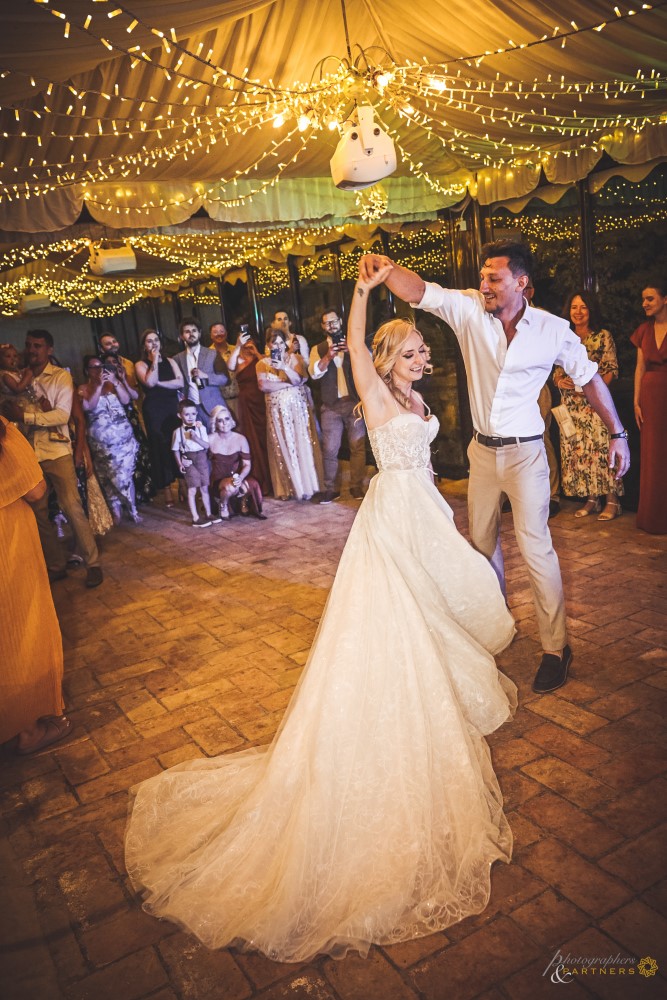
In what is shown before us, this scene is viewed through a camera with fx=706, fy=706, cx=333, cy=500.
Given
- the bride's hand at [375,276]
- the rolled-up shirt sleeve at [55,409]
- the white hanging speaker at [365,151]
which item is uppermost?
the white hanging speaker at [365,151]

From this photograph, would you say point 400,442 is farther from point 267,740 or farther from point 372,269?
point 267,740

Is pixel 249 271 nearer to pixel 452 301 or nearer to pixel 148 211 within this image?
pixel 148 211

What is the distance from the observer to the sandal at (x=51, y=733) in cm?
318

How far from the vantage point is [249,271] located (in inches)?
440

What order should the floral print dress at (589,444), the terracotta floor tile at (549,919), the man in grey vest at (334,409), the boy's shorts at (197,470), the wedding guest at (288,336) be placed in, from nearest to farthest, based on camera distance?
the terracotta floor tile at (549,919), the floral print dress at (589,444), the boy's shorts at (197,470), the man in grey vest at (334,409), the wedding guest at (288,336)

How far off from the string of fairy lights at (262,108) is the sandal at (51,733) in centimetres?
281

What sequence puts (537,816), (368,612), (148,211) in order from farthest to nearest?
(148,211) → (368,612) → (537,816)

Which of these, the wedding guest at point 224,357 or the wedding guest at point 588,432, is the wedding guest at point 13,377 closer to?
the wedding guest at point 224,357

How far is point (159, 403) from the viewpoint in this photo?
7785mm

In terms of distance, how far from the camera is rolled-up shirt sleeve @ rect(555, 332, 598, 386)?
3105mm

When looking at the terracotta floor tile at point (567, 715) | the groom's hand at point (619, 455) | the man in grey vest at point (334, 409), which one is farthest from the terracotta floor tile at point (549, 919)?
the man in grey vest at point (334, 409)

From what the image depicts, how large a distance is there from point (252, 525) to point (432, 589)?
426 cm

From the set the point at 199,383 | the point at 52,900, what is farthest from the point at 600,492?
the point at 52,900

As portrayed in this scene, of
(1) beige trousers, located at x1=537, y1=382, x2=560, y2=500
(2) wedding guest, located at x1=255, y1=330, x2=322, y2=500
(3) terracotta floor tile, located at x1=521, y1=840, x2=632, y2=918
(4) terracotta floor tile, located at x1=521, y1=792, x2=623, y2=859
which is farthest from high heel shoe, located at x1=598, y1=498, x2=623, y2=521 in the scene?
(3) terracotta floor tile, located at x1=521, y1=840, x2=632, y2=918
